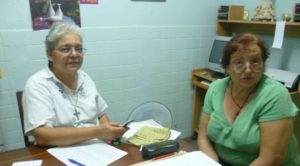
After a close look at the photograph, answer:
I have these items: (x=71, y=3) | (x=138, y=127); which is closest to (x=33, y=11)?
(x=71, y=3)


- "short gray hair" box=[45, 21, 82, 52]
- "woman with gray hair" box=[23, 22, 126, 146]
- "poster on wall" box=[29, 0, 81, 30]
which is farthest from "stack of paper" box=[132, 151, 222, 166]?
"poster on wall" box=[29, 0, 81, 30]

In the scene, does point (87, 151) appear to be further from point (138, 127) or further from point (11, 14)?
point (11, 14)

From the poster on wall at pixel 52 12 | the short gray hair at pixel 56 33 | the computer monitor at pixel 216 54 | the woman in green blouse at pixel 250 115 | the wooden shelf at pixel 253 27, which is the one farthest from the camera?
the computer monitor at pixel 216 54

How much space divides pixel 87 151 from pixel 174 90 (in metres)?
1.95

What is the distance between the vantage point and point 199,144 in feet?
5.19

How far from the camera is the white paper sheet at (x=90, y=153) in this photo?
1177 millimetres

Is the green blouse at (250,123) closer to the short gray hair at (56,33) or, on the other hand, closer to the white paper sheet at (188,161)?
the white paper sheet at (188,161)

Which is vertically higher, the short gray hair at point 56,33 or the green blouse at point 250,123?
the short gray hair at point 56,33

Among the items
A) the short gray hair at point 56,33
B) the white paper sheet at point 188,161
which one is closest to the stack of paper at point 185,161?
the white paper sheet at point 188,161

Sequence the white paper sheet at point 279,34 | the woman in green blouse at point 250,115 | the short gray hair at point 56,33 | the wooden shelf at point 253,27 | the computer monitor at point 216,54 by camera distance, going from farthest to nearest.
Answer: the computer monitor at point 216,54
the wooden shelf at point 253,27
the white paper sheet at point 279,34
the short gray hair at point 56,33
the woman in green blouse at point 250,115

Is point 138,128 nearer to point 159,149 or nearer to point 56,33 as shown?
point 159,149

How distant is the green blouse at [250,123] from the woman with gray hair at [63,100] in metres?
0.51

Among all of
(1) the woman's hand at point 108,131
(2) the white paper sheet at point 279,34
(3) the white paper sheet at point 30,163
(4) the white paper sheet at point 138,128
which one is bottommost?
(3) the white paper sheet at point 30,163

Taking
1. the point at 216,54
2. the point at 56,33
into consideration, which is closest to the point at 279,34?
the point at 216,54
